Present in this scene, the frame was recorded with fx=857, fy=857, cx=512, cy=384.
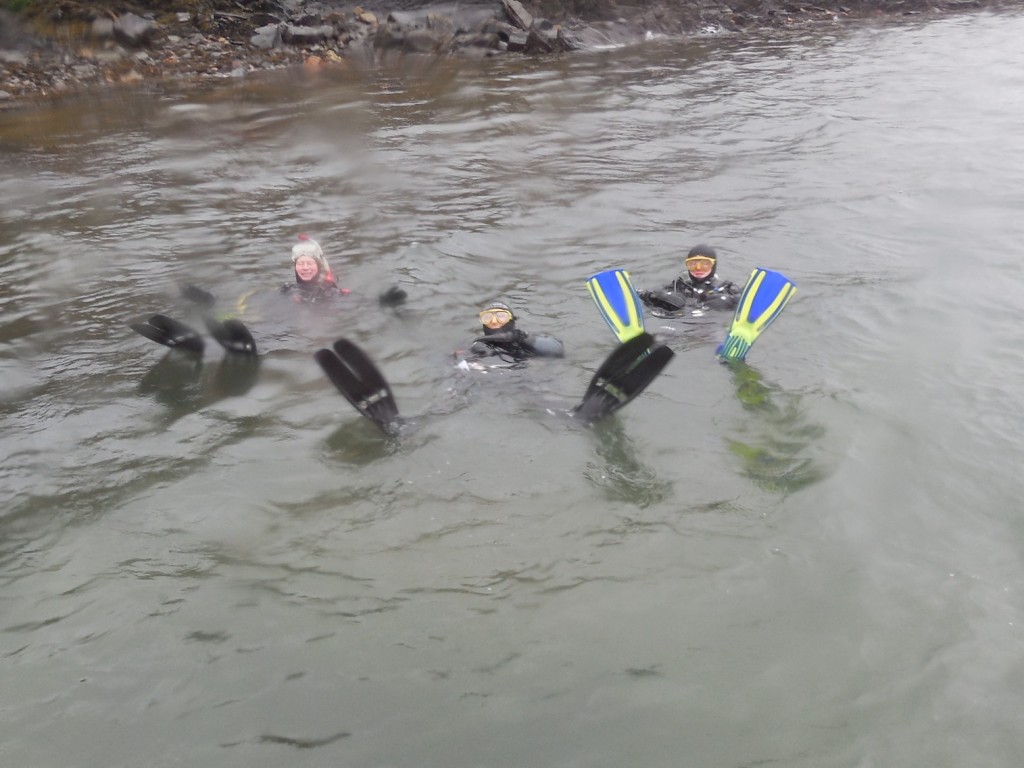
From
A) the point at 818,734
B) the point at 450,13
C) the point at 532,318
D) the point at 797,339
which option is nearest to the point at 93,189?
the point at 532,318

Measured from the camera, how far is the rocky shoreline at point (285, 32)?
18984 mm

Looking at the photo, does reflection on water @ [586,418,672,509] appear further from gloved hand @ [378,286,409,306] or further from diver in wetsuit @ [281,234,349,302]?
diver in wetsuit @ [281,234,349,302]

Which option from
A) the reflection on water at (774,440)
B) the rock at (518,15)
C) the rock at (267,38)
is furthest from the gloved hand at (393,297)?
the rock at (518,15)

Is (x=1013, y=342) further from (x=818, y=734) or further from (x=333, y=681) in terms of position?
(x=333, y=681)

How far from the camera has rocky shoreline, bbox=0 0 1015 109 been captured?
62.3 feet

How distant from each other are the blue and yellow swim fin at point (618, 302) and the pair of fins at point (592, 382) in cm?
102

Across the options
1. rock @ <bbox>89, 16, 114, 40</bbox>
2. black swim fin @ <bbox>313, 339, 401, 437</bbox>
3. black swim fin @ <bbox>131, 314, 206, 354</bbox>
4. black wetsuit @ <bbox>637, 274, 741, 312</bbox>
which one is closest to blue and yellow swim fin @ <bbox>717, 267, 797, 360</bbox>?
black wetsuit @ <bbox>637, 274, 741, 312</bbox>

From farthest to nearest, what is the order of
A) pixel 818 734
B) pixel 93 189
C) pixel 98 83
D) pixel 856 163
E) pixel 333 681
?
pixel 98 83 < pixel 856 163 < pixel 93 189 < pixel 333 681 < pixel 818 734

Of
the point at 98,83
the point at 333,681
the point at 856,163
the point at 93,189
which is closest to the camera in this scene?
the point at 333,681

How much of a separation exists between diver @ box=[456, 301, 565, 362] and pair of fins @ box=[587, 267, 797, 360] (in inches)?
20.4

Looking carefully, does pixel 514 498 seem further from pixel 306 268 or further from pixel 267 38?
pixel 267 38

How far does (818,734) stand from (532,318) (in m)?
4.97

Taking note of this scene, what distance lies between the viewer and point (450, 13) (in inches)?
938

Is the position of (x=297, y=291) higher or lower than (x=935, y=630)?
higher
